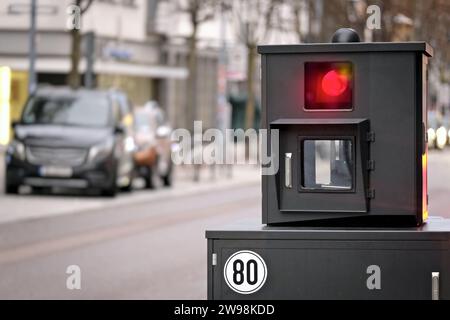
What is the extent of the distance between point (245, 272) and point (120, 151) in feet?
66.7

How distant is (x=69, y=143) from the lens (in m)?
24.7

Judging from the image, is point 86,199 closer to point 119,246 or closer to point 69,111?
point 69,111

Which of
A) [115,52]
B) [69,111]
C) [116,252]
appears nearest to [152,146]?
[69,111]

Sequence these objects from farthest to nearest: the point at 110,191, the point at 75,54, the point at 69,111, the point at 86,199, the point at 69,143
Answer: the point at 75,54, the point at 69,111, the point at 110,191, the point at 86,199, the point at 69,143

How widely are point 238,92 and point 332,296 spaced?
226 feet

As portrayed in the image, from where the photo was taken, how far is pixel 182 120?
6153cm

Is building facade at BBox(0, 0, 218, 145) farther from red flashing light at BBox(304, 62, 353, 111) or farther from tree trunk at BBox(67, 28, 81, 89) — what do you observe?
red flashing light at BBox(304, 62, 353, 111)

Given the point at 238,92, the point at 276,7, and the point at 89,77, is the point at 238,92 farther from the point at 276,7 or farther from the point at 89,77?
the point at 89,77

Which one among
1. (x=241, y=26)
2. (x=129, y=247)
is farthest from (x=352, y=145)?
(x=241, y=26)

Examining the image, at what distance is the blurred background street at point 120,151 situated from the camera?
14094 mm

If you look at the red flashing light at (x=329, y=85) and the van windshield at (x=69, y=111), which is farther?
the van windshield at (x=69, y=111)

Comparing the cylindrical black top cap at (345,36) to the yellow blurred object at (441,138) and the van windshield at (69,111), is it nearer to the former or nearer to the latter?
the van windshield at (69,111)

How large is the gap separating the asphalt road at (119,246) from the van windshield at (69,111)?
4.80 ft

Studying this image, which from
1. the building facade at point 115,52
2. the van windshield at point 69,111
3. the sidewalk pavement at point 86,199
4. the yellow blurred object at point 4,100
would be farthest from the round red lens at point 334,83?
the building facade at point 115,52
